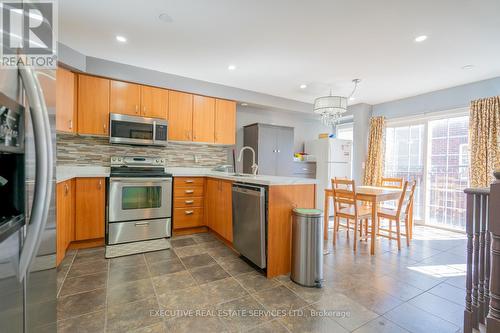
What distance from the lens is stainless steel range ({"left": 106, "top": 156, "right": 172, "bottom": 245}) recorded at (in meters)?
2.92

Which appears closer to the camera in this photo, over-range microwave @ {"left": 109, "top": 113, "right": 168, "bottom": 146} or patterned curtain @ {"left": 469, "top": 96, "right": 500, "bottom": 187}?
over-range microwave @ {"left": 109, "top": 113, "right": 168, "bottom": 146}

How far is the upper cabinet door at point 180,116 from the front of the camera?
3.62 m

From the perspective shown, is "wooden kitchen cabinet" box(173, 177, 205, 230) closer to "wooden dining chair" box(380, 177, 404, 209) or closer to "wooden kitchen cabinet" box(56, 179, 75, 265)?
"wooden kitchen cabinet" box(56, 179, 75, 265)

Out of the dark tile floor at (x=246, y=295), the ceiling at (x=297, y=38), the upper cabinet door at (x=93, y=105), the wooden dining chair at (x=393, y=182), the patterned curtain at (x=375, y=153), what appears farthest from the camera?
the patterned curtain at (x=375, y=153)

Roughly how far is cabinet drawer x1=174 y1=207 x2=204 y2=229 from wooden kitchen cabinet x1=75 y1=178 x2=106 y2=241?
0.93 metres

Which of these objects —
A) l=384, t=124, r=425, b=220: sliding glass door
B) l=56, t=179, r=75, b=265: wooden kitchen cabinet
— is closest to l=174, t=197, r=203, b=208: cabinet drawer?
l=56, t=179, r=75, b=265: wooden kitchen cabinet

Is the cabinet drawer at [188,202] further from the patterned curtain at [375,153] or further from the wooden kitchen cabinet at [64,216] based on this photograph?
the patterned curtain at [375,153]

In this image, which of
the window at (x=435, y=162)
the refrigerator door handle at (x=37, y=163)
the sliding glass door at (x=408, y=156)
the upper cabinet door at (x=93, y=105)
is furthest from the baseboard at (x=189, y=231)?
the sliding glass door at (x=408, y=156)

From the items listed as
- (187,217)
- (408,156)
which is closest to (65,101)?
(187,217)

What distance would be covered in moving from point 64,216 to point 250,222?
194 cm

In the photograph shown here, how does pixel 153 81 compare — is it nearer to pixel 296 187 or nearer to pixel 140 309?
pixel 296 187

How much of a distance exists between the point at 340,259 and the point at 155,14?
3.25 metres

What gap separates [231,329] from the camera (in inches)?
59.0

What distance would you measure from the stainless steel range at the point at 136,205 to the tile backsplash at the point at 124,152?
0.20 meters
